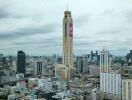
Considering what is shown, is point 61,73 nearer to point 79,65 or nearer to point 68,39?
point 79,65

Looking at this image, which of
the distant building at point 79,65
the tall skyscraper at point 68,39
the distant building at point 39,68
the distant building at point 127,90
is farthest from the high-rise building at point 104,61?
the distant building at point 127,90

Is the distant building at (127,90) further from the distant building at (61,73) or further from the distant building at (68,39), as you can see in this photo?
the distant building at (68,39)

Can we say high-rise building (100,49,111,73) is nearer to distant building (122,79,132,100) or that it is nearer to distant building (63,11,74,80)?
distant building (63,11,74,80)

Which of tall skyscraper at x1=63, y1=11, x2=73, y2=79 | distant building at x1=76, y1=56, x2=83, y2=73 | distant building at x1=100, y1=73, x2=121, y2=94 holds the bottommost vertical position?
distant building at x1=100, y1=73, x2=121, y2=94

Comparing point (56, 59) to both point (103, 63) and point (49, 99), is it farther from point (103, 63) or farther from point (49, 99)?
point (49, 99)

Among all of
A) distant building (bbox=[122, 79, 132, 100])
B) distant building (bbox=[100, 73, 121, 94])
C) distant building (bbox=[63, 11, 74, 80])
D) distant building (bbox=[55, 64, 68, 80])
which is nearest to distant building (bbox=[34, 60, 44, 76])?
A: distant building (bbox=[55, 64, 68, 80])

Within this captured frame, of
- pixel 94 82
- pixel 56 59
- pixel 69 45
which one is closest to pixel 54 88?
pixel 94 82

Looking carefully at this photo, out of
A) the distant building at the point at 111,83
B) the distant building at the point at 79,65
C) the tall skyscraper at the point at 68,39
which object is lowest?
the distant building at the point at 111,83

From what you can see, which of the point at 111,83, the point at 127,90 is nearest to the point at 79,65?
the point at 111,83
